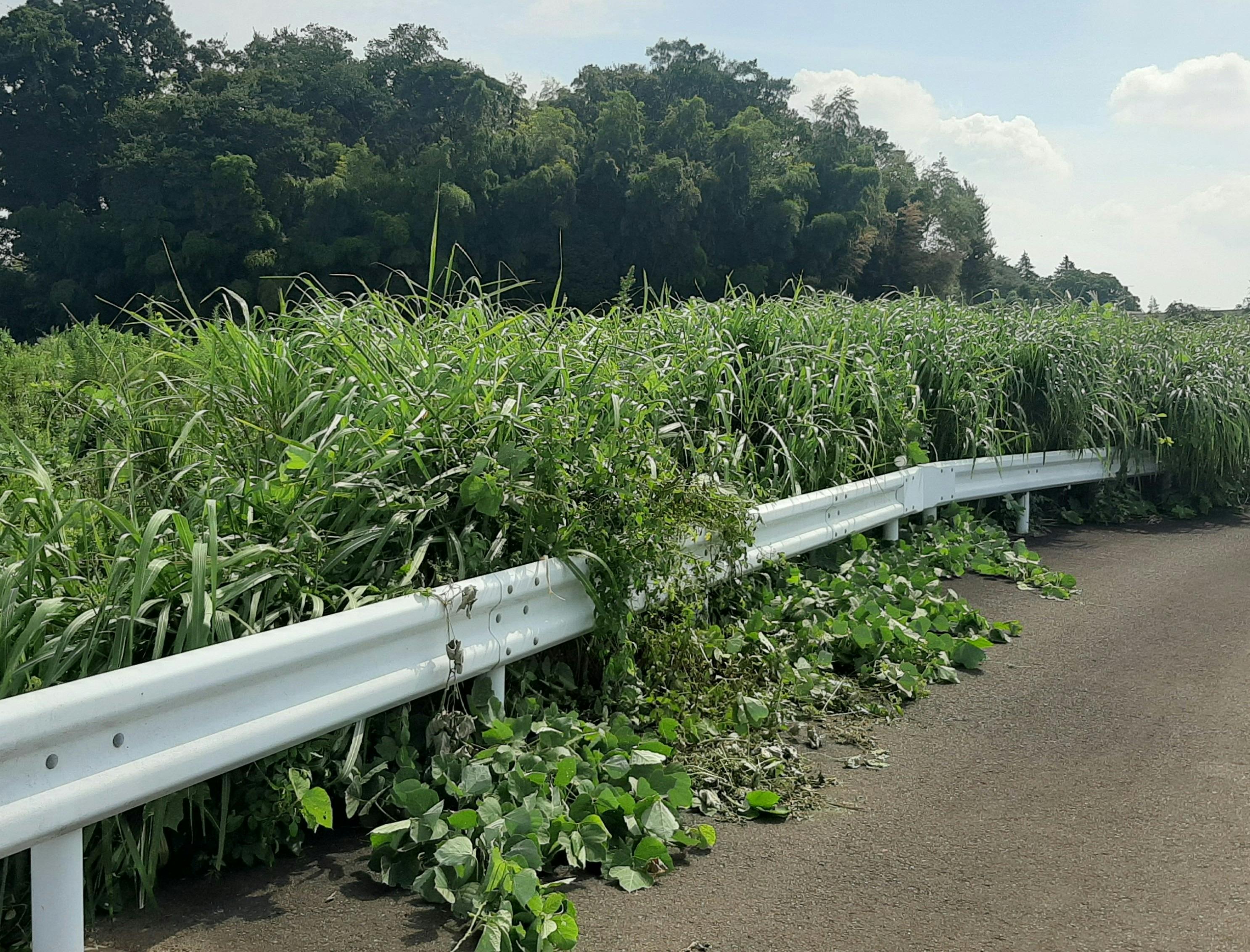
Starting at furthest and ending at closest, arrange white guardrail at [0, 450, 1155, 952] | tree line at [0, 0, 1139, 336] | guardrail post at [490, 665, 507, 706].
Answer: tree line at [0, 0, 1139, 336], guardrail post at [490, 665, 507, 706], white guardrail at [0, 450, 1155, 952]

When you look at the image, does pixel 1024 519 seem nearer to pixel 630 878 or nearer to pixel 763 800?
pixel 763 800

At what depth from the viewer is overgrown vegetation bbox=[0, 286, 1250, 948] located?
9.38 feet

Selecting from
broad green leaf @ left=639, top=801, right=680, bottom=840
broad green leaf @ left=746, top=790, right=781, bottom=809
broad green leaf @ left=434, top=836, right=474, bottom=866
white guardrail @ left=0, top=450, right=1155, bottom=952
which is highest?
white guardrail @ left=0, top=450, right=1155, bottom=952

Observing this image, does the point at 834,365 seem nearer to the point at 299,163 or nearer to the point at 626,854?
the point at 626,854

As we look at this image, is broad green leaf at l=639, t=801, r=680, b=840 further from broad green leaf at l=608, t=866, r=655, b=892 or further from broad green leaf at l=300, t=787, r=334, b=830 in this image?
broad green leaf at l=300, t=787, r=334, b=830

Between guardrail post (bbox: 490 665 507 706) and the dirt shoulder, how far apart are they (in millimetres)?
699

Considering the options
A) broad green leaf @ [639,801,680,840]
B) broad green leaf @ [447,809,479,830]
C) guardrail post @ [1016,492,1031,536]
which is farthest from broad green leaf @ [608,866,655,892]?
guardrail post @ [1016,492,1031,536]

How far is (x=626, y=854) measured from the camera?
9.64 ft

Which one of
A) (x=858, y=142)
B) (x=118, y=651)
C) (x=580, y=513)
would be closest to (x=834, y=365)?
(x=580, y=513)

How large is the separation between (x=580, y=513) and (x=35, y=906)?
2.16m

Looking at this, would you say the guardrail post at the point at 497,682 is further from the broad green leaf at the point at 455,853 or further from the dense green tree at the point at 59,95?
the dense green tree at the point at 59,95

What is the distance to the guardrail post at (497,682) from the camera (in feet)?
11.7

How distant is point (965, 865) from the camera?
299 cm

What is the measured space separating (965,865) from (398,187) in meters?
50.1
